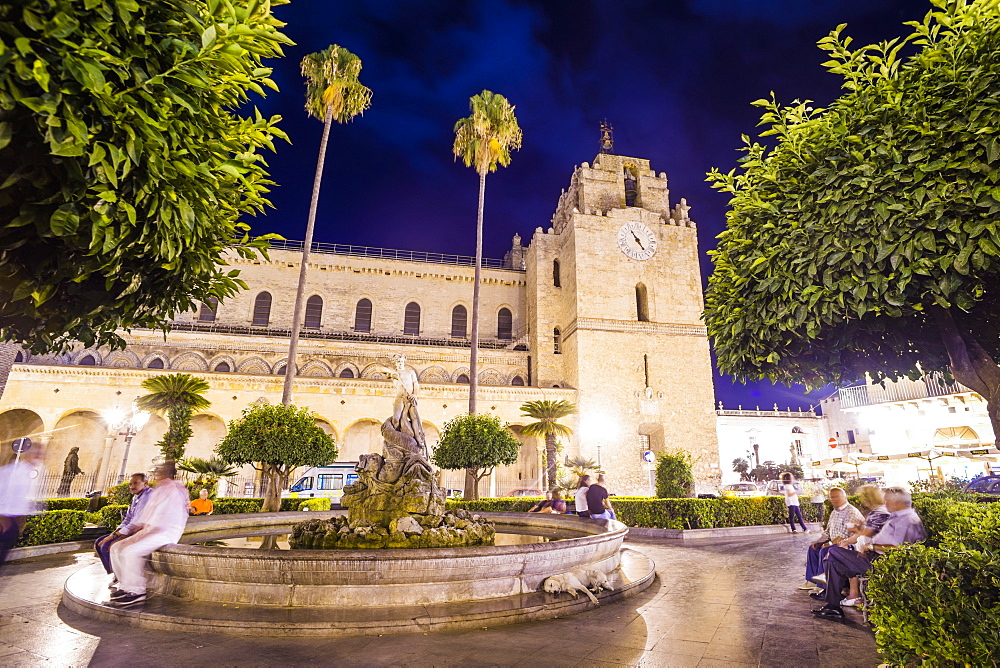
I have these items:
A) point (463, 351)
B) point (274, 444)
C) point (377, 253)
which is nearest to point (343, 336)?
point (377, 253)

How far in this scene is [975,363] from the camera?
4.94 m

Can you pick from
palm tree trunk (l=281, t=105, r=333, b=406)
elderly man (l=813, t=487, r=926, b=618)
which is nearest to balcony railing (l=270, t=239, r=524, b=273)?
palm tree trunk (l=281, t=105, r=333, b=406)

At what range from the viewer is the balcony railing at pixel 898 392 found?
79.6 ft

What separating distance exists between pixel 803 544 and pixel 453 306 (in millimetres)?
24545

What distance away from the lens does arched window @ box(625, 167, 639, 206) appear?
32031mm

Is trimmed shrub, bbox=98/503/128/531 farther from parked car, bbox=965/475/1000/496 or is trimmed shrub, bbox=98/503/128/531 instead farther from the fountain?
parked car, bbox=965/475/1000/496

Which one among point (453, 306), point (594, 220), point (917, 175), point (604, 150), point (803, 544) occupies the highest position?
point (604, 150)

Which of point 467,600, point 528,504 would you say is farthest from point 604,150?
point 467,600

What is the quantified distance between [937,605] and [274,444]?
13.7 m

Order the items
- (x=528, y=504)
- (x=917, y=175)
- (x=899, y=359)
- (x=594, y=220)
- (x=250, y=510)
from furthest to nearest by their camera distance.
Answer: (x=594, y=220), (x=528, y=504), (x=250, y=510), (x=899, y=359), (x=917, y=175)

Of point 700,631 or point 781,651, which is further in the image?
point 700,631

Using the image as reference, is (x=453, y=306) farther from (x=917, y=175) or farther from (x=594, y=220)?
(x=917, y=175)

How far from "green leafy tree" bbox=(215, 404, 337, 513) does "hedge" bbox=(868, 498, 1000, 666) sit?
13.3 meters

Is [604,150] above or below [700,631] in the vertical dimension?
above
